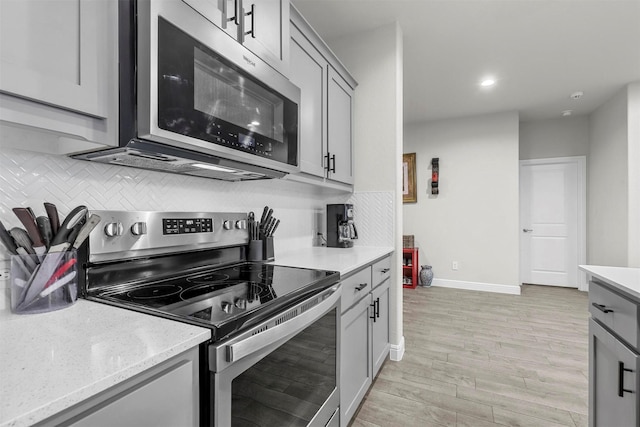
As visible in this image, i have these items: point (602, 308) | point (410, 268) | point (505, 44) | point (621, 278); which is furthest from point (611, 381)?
point (410, 268)

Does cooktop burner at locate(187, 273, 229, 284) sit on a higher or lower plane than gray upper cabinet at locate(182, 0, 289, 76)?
lower

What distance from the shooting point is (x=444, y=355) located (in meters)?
2.50

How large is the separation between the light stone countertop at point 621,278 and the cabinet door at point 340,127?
1.48 meters

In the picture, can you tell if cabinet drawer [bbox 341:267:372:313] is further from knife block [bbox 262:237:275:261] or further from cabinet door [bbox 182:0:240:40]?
cabinet door [bbox 182:0:240:40]

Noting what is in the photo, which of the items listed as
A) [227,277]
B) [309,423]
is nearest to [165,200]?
[227,277]

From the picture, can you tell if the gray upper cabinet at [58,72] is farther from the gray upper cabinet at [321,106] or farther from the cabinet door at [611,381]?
the cabinet door at [611,381]

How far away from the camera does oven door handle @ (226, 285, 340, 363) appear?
764 millimetres

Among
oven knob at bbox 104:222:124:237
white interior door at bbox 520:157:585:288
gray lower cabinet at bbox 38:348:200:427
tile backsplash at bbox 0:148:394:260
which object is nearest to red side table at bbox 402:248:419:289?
white interior door at bbox 520:157:585:288

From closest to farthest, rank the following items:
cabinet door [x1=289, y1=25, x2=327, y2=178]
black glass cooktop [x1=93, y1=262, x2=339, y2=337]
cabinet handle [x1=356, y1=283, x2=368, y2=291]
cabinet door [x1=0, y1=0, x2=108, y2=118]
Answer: cabinet door [x1=0, y1=0, x2=108, y2=118], black glass cooktop [x1=93, y1=262, x2=339, y2=337], cabinet handle [x1=356, y1=283, x2=368, y2=291], cabinet door [x1=289, y1=25, x2=327, y2=178]

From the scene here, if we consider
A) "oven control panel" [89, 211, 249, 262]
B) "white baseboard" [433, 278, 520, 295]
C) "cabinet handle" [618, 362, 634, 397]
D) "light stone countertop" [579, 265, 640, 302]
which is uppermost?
"oven control panel" [89, 211, 249, 262]

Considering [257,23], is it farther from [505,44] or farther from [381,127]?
[505,44]

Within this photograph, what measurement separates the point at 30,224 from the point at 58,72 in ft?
1.39

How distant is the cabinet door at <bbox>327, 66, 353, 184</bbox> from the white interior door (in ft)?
13.1

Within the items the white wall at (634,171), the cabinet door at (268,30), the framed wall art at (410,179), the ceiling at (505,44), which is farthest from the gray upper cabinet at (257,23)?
the white wall at (634,171)
